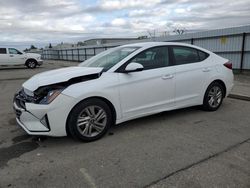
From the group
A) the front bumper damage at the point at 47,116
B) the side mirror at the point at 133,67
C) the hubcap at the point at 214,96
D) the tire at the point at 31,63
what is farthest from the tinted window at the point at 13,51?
the hubcap at the point at 214,96

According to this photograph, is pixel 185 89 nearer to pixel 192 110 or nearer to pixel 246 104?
pixel 192 110

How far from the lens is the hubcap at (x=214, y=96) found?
17.4ft

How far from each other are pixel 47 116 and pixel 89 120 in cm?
66

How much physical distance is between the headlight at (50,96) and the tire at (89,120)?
34 centimetres

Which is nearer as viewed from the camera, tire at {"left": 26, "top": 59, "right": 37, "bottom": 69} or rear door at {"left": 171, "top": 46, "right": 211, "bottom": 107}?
rear door at {"left": 171, "top": 46, "right": 211, "bottom": 107}

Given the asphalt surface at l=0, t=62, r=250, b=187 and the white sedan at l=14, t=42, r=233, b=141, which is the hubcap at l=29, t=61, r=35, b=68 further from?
the white sedan at l=14, t=42, r=233, b=141

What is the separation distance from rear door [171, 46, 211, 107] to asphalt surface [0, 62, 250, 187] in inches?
18.9

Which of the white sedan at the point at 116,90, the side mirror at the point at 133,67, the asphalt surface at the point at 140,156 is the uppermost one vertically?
the side mirror at the point at 133,67

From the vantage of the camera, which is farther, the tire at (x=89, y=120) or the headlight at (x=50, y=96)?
the tire at (x=89, y=120)

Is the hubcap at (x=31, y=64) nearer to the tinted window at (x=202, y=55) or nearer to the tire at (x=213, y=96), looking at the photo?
the tinted window at (x=202, y=55)

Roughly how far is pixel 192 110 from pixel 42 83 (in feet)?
11.4

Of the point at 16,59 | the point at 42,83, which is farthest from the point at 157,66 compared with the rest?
the point at 16,59

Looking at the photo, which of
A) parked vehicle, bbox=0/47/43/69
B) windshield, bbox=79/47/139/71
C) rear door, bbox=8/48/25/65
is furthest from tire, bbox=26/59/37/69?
windshield, bbox=79/47/139/71

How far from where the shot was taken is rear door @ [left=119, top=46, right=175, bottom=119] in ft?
13.5
